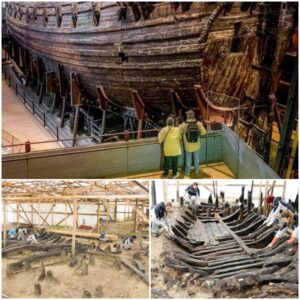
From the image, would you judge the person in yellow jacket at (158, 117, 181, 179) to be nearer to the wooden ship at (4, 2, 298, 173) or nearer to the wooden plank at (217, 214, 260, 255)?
the wooden ship at (4, 2, 298, 173)

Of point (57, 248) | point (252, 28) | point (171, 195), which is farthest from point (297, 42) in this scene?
point (57, 248)

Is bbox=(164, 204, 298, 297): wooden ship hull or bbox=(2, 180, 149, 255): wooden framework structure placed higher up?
bbox=(2, 180, 149, 255): wooden framework structure

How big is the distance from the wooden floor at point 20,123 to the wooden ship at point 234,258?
1.09 meters

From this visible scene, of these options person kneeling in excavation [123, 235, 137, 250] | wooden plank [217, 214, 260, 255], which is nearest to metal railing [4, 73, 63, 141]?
person kneeling in excavation [123, 235, 137, 250]

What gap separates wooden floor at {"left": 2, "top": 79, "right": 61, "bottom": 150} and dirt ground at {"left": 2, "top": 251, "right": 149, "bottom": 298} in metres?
0.84

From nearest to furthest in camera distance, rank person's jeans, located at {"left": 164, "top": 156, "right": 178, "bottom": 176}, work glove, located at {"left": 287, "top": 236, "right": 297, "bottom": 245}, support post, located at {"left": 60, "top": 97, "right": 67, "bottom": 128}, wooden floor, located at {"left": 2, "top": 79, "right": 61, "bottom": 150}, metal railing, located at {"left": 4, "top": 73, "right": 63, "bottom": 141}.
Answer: work glove, located at {"left": 287, "top": 236, "right": 297, "bottom": 245} → person's jeans, located at {"left": 164, "top": 156, "right": 178, "bottom": 176} → wooden floor, located at {"left": 2, "top": 79, "right": 61, "bottom": 150} → metal railing, located at {"left": 4, "top": 73, "right": 63, "bottom": 141} → support post, located at {"left": 60, "top": 97, "right": 67, "bottom": 128}

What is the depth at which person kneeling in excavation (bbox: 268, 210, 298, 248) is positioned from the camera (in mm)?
2938

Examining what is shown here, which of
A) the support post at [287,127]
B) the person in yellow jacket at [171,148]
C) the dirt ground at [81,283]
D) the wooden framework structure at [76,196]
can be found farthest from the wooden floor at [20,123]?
the support post at [287,127]

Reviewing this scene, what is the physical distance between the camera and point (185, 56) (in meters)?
3.58

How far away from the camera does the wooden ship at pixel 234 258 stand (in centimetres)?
281

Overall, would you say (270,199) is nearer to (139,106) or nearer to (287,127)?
(287,127)

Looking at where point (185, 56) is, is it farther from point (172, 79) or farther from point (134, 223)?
point (134, 223)

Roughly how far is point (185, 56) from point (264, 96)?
0.66 m

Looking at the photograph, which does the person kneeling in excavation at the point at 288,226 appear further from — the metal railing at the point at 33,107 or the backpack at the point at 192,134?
the metal railing at the point at 33,107
